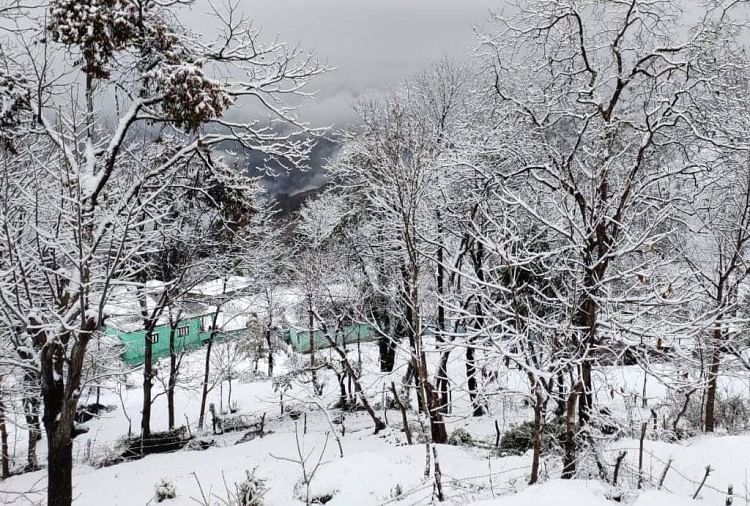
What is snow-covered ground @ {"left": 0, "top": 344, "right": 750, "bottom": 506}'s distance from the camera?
5660 mm

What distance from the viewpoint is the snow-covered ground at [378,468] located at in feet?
18.6

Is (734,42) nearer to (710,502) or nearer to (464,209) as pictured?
(464,209)

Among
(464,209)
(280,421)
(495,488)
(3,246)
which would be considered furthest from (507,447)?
(280,421)

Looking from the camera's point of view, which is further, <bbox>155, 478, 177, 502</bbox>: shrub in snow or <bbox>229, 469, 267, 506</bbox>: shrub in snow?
<bbox>155, 478, 177, 502</bbox>: shrub in snow

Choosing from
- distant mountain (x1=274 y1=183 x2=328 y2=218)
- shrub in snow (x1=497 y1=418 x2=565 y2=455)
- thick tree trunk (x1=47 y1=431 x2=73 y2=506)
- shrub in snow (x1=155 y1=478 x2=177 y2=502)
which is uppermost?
distant mountain (x1=274 y1=183 x2=328 y2=218)

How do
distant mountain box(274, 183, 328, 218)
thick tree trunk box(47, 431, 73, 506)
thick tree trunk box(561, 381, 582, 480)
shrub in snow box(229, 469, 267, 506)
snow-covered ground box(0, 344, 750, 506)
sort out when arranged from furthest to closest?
1. distant mountain box(274, 183, 328, 218)
2. thick tree trunk box(47, 431, 73, 506)
3. shrub in snow box(229, 469, 267, 506)
4. thick tree trunk box(561, 381, 582, 480)
5. snow-covered ground box(0, 344, 750, 506)

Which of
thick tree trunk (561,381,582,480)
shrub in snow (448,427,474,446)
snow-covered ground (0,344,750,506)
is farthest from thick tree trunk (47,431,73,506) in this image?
shrub in snow (448,427,474,446)

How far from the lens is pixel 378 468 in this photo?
29.1 ft

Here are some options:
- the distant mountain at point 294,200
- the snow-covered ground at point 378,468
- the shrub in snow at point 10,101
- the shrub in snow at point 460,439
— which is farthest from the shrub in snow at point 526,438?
the distant mountain at point 294,200

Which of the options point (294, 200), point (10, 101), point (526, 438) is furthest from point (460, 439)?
point (294, 200)

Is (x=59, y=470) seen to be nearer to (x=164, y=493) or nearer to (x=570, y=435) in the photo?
(x=164, y=493)

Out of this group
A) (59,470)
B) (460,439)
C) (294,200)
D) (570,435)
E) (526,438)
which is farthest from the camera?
(294,200)

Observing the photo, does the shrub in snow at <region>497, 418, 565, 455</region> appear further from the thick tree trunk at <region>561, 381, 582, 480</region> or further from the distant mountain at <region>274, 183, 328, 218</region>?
the distant mountain at <region>274, 183, 328, 218</region>

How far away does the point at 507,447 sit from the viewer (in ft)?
35.8
